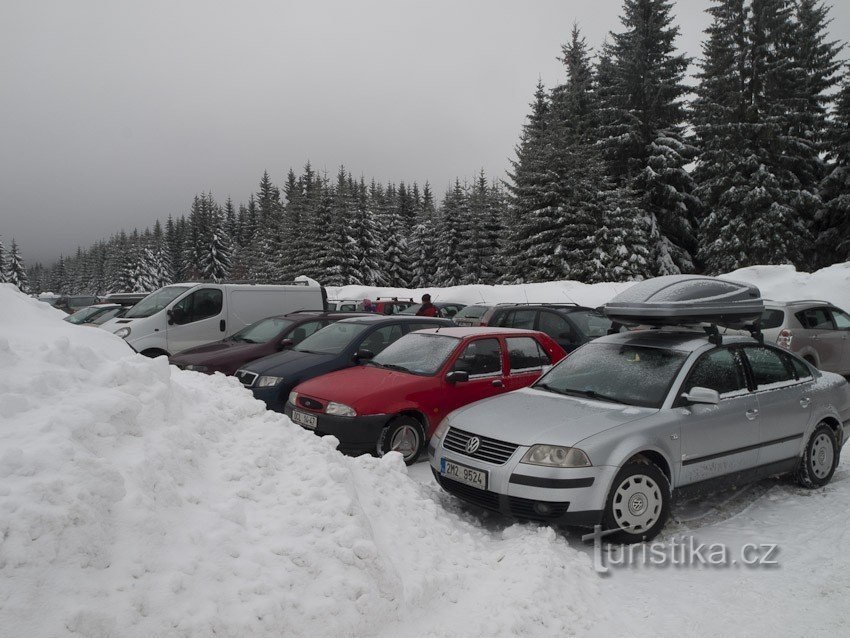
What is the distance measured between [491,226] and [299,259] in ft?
54.3

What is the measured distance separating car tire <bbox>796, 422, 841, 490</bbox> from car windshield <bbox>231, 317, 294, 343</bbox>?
7.68 metres

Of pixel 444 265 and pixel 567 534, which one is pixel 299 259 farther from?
pixel 567 534

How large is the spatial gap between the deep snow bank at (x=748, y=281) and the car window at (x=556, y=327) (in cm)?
883

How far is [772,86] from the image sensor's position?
31.3 meters

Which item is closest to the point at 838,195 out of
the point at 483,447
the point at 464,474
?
the point at 483,447

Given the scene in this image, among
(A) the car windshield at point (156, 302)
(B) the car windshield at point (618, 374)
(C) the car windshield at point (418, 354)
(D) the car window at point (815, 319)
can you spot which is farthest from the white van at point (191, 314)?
(D) the car window at point (815, 319)

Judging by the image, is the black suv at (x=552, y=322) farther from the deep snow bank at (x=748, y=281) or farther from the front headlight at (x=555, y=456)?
the deep snow bank at (x=748, y=281)

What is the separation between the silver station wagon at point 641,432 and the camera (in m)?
4.33

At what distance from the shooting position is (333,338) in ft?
29.0

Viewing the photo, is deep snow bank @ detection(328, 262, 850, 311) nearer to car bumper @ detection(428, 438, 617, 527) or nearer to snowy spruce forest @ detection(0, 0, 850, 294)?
snowy spruce forest @ detection(0, 0, 850, 294)

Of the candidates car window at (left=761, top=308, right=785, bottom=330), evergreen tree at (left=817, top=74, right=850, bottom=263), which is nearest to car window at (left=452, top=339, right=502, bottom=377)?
car window at (left=761, top=308, right=785, bottom=330)

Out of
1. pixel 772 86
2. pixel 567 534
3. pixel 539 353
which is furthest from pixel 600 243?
pixel 567 534

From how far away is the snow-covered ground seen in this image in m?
2.66

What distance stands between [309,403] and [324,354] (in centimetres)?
165
